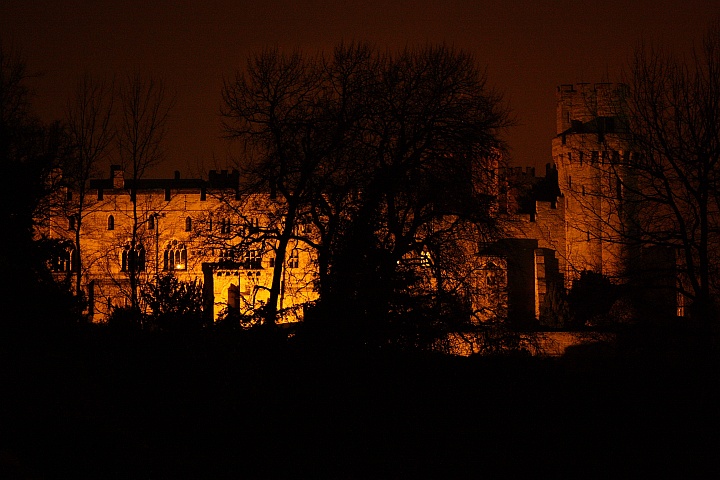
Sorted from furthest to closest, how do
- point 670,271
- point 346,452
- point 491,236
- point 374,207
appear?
point 491,236, point 374,207, point 670,271, point 346,452

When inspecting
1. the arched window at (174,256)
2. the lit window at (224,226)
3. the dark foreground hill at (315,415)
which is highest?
the arched window at (174,256)

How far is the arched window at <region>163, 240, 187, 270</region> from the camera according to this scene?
5203cm

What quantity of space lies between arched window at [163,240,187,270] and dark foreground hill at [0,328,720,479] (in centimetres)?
3518

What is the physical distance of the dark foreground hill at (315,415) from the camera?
1138 centimetres

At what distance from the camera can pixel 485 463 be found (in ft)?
46.9

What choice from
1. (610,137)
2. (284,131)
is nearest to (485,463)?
(284,131)

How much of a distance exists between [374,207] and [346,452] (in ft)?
23.1

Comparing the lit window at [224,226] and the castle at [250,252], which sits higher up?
the castle at [250,252]

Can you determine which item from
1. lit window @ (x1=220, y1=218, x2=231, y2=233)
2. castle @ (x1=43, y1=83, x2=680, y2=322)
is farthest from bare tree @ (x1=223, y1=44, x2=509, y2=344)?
castle @ (x1=43, y1=83, x2=680, y2=322)

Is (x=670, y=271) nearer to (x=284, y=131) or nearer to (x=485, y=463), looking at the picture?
(x=485, y=463)

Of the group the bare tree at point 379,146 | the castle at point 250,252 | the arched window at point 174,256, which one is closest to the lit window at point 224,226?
the bare tree at point 379,146

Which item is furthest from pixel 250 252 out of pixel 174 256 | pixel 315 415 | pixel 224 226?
pixel 315 415

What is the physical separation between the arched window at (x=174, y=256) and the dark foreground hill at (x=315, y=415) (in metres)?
35.2

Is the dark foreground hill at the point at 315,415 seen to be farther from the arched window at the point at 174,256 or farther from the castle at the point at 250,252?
the arched window at the point at 174,256
